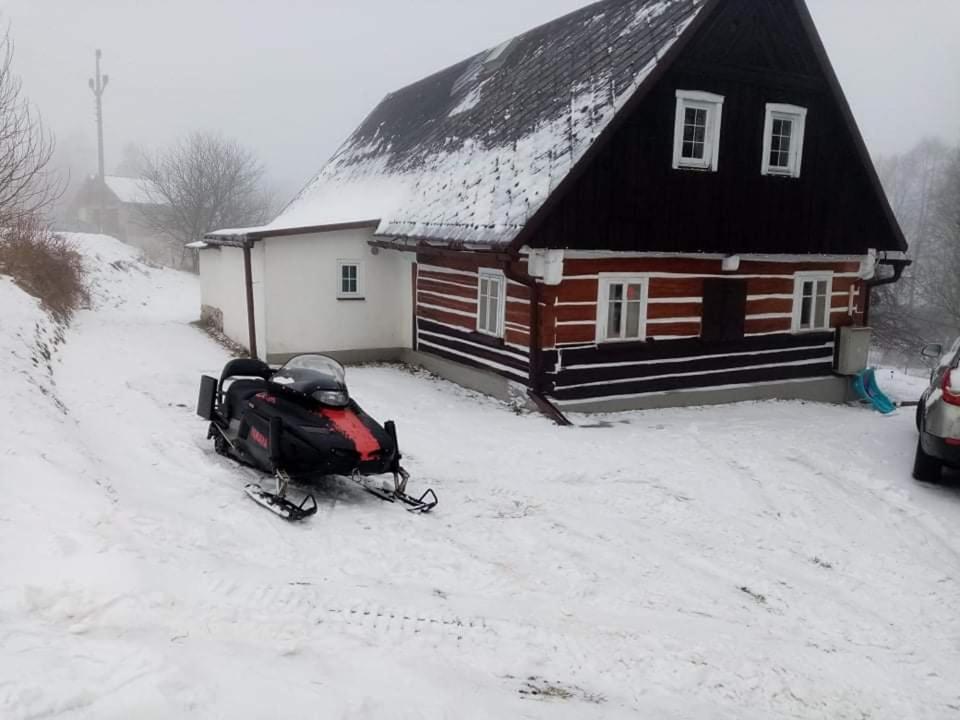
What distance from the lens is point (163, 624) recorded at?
396 centimetres

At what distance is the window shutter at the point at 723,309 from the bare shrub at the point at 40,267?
46.1 feet

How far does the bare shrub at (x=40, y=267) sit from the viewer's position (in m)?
17.6

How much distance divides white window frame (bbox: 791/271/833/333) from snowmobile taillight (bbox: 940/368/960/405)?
5.53 m

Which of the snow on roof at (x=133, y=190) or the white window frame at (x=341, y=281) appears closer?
the white window frame at (x=341, y=281)

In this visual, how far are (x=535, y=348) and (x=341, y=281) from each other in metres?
5.35

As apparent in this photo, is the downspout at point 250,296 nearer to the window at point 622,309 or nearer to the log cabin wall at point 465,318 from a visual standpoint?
the log cabin wall at point 465,318

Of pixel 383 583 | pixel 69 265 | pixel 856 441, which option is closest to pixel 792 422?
pixel 856 441

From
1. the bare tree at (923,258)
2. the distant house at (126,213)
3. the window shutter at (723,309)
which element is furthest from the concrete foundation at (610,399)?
the distant house at (126,213)

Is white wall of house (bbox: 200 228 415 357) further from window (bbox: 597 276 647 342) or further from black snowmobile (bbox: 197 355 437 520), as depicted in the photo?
black snowmobile (bbox: 197 355 437 520)

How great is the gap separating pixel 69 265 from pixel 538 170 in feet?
55.6

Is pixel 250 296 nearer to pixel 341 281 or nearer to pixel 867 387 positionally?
pixel 341 281

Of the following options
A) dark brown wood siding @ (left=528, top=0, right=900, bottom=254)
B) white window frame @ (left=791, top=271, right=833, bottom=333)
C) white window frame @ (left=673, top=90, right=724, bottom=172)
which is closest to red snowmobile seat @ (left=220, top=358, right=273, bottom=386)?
dark brown wood siding @ (left=528, top=0, right=900, bottom=254)

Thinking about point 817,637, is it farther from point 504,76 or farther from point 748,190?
point 504,76

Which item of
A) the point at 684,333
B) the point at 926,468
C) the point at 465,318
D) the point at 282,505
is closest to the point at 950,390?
the point at 926,468
